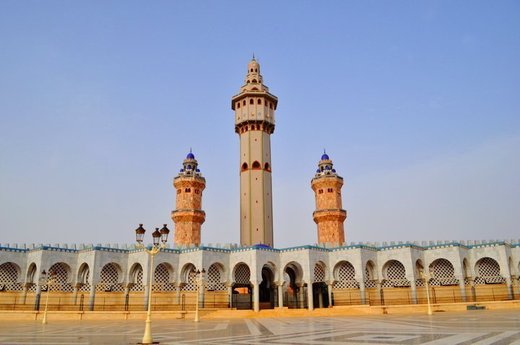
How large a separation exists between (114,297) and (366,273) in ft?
81.3

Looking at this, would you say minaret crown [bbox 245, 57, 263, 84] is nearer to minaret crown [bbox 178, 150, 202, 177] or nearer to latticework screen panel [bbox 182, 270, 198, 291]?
minaret crown [bbox 178, 150, 202, 177]

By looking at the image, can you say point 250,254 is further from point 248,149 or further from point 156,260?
point 248,149

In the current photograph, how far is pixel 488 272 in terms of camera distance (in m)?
40.3

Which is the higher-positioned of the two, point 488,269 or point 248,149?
point 248,149

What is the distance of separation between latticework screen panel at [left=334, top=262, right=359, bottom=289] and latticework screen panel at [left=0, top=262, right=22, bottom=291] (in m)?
30.8

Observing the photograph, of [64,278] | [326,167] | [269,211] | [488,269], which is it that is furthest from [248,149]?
[488,269]

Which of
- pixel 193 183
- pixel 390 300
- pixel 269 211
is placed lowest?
pixel 390 300

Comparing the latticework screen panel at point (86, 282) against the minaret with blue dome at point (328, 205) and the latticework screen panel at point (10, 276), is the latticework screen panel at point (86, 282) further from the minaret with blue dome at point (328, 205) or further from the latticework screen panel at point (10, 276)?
the minaret with blue dome at point (328, 205)

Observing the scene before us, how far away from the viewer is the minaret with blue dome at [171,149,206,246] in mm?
55156

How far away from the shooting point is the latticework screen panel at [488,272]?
39.8m

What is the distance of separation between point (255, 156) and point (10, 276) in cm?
2969

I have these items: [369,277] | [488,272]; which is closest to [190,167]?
[369,277]

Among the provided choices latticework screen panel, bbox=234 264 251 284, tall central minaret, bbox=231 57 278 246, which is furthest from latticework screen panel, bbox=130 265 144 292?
tall central minaret, bbox=231 57 278 246

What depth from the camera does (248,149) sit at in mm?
54219
